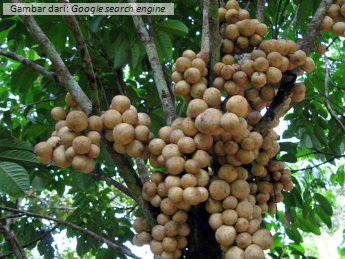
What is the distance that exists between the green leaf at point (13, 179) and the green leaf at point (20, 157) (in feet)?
0.26

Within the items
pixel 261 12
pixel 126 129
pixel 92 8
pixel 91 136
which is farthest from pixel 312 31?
pixel 92 8

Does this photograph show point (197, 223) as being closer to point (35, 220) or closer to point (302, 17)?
point (302, 17)

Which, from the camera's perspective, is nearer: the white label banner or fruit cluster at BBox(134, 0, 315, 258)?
fruit cluster at BBox(134, 0, 315, 258)

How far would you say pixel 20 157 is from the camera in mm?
1675

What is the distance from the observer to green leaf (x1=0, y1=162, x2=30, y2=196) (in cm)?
151

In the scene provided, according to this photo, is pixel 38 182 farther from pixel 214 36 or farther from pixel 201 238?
pixel 214 36

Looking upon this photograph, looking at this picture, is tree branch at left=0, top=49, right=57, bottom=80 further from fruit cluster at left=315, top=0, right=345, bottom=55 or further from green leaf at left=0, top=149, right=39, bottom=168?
fruit cluster at left=315, top=0, right=345, bottom=55

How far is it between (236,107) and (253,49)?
14.8 inches

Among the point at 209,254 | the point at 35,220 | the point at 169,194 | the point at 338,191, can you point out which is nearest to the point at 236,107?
the point at 169,194

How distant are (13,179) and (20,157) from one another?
0.51 feet

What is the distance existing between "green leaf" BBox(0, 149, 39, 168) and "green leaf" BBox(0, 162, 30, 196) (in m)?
0.08

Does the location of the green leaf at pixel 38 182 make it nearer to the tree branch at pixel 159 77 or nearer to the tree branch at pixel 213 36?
the tree branch at pixel 159 77

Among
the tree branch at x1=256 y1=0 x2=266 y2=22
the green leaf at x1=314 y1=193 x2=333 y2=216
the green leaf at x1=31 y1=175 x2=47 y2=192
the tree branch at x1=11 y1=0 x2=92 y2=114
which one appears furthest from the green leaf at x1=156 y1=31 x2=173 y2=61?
the green leaf at x1=314 y1=193 x2=333 y2=216

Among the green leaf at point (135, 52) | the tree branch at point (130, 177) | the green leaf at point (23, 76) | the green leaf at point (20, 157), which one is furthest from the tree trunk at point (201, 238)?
the green leaf at point (23, 76)
